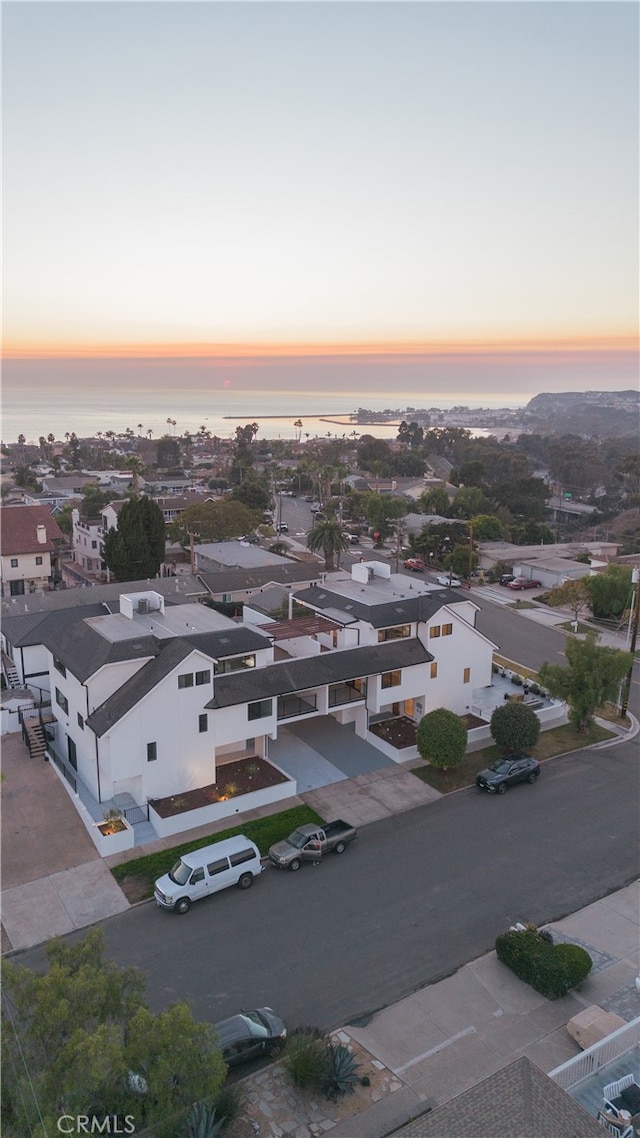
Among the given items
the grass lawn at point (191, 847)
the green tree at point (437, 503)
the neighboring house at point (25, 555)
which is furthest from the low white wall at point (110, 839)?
the green tree at point (437, 503)

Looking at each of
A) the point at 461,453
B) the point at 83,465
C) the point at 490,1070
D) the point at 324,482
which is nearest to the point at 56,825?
the point at 490,1070

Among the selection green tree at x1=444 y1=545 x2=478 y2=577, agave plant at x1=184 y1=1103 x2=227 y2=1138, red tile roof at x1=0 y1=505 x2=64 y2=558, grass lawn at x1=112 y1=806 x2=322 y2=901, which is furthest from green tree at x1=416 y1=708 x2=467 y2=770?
red tile roof at x1=0 y1=505 x2=64 y2=558

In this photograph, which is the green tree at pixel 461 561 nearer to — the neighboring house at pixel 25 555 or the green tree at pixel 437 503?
the green tree at pixel 437 503

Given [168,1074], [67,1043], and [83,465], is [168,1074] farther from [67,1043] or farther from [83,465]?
[83,465]

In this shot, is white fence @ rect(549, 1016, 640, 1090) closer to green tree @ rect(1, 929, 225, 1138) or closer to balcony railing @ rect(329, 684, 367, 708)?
green tree @ rect(1, 929, 225, 1138)

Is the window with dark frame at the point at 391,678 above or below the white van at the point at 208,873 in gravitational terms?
above
